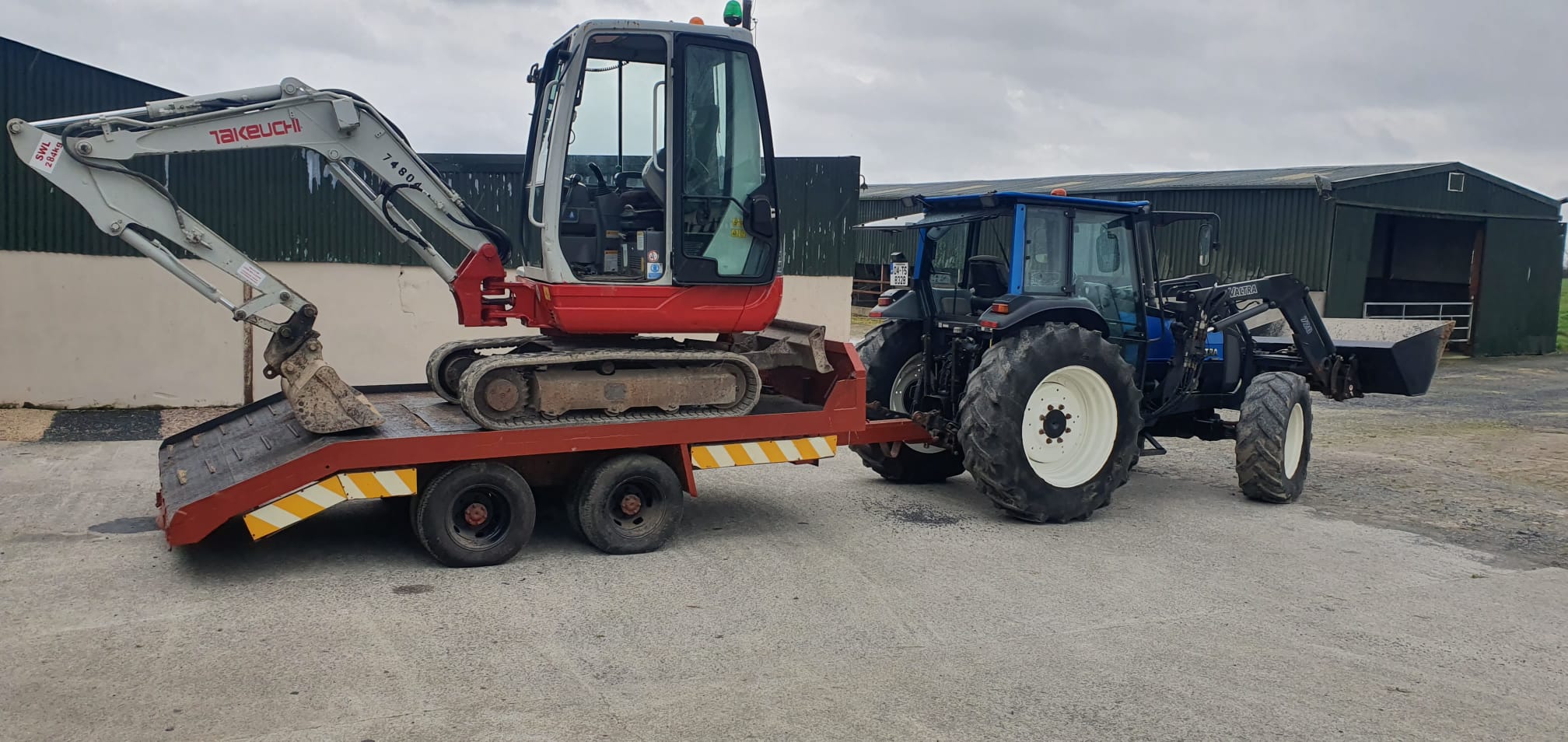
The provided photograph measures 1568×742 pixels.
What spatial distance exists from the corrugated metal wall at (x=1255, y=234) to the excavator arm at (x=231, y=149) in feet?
55.7

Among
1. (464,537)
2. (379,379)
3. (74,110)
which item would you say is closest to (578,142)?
(464,537)

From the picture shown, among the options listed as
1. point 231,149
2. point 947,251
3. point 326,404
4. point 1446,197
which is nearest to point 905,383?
point 947,251

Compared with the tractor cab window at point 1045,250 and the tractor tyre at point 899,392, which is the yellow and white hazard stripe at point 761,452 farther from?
the tractor cab window at point 1045,250

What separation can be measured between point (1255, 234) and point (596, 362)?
16887mm

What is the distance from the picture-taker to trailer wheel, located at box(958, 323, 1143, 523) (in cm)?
759

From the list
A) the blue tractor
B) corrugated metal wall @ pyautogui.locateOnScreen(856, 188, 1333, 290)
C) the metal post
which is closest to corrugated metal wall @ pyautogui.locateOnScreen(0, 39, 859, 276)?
the metal post

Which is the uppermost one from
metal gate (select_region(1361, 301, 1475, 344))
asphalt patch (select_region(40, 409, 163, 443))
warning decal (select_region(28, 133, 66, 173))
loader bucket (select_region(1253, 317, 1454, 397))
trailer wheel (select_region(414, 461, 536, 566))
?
warning decal (select_region(28, 133, 66, 173))

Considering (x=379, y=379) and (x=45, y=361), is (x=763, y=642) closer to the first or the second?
(x=379, y=379)

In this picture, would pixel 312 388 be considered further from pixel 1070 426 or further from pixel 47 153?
pixel 1070 426

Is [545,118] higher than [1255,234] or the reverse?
the reverse

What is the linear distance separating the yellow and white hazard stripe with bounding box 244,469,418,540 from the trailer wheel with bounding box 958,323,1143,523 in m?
3.58

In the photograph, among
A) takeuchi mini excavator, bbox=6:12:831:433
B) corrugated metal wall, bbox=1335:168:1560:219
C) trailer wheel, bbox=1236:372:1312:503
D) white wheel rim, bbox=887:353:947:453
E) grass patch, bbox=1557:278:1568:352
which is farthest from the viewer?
grass patch, bbox=1557:278:1568:352

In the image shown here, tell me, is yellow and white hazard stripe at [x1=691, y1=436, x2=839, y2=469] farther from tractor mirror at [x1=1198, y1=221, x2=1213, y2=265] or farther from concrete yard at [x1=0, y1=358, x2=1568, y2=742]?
tractor mirror at [x1=1198, y1=221, x2=1213, y2=265]

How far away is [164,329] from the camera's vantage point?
11.8 m
